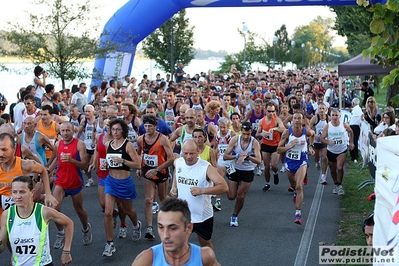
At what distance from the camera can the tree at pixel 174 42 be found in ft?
96.4

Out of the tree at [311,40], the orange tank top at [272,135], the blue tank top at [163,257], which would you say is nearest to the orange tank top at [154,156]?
the orange tank top at [272,135]

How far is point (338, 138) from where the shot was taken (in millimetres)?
11773

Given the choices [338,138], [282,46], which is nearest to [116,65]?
[338,138]

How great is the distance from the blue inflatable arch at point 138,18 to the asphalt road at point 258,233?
664 centimetres

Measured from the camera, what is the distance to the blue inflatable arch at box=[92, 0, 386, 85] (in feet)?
56.2

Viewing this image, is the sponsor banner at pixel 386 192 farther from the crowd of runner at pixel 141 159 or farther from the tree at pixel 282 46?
the tree at pixel 282 46

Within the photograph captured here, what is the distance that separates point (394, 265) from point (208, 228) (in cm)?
304

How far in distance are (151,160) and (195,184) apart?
101 inches

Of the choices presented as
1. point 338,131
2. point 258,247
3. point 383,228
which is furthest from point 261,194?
point 383,228

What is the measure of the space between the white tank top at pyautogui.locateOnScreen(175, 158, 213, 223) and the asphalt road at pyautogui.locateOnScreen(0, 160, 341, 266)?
1250 mm

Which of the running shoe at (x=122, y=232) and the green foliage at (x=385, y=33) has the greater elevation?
the green foliage at (x=385, y=33)

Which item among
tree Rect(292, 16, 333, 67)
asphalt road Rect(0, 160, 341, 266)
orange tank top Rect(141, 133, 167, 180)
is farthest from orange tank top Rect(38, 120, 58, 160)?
tree Rect(292, 16, 333, 67)

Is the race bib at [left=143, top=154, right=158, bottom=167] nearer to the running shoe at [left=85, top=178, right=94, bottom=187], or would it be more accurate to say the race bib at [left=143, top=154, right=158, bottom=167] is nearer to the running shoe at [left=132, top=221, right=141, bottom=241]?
the running shoe at [left=132, top=221, right=141, bottom=241]

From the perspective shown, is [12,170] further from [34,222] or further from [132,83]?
[132,83]
